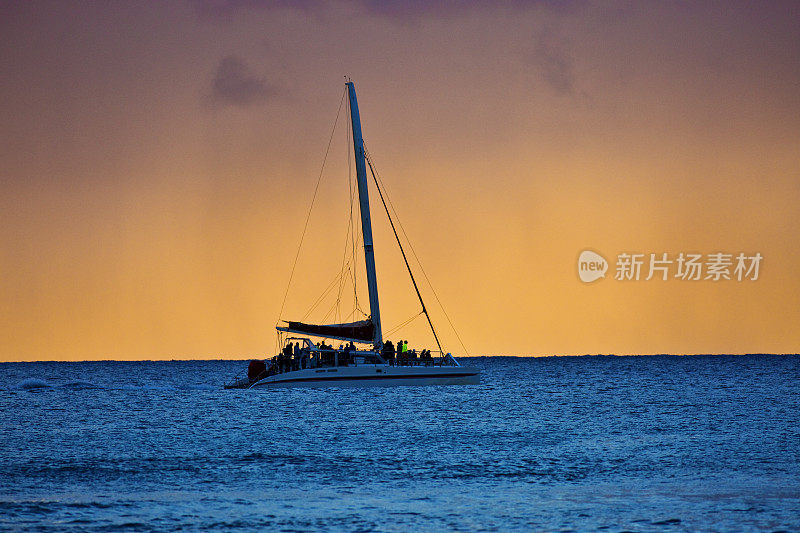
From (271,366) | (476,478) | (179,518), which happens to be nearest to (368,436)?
(476,478)

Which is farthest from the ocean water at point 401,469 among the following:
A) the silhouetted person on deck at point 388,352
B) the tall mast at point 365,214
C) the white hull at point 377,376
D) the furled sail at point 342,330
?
the tall mast at point 365,214

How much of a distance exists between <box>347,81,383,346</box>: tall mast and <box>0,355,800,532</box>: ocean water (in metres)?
6.02

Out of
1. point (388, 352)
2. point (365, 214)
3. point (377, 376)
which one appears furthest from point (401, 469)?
point (365, 214)

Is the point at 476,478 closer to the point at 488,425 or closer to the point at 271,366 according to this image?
the point at 488,425

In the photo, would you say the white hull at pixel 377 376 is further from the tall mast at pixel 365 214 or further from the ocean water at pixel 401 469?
the tall mast at pixel 365 214

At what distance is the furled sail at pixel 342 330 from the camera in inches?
2557

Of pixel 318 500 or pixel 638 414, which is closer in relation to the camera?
pixel 318 500

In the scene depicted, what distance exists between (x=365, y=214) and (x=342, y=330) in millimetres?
7542

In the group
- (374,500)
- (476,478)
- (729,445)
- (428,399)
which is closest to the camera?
(374,500)

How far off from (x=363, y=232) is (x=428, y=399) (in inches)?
519

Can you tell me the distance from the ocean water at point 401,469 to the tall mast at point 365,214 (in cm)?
602

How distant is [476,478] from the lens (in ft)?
101

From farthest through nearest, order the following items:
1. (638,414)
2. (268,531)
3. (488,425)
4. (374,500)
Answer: (638,414), (488,425), (374,500), (268,531)

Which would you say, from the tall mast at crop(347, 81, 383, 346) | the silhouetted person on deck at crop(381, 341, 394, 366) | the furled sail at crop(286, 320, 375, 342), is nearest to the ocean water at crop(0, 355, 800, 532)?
the silhouetted person on deck at crop(381, 341, 394, 366)
